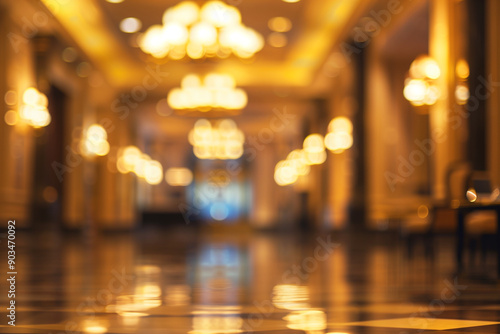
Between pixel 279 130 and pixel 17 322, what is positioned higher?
pixel 279 130

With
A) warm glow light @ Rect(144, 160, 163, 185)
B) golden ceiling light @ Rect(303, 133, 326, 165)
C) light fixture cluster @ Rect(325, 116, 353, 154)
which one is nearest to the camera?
light fixture cluster @ Rect(325, 116, 353, 154)

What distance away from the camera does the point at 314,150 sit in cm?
1944

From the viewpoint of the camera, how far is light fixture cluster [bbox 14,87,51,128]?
11.3m

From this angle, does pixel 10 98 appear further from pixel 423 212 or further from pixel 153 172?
pixel 153 172

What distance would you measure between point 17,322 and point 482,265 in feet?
16.4

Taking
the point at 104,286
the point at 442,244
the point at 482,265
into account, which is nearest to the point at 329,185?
the point at 442,244

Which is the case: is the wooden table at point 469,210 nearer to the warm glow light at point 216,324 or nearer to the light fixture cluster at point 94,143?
the warm glow light at point 216,324

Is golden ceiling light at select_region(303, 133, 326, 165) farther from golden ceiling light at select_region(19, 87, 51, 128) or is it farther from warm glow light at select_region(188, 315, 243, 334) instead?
warm glow light at select_region(188, 315, 243, 334)

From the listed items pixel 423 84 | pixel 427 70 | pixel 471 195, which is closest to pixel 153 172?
pixel 423 84

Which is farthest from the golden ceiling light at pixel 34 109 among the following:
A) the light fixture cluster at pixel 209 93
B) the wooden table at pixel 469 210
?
the wooden table at pixel 469 210

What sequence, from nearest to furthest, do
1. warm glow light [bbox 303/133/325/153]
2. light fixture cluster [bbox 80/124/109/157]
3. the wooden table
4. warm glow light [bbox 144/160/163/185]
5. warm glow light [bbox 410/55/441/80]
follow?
1. the wooden table
2. warm glow light [bbox 410/55/441/80]
3. light fixture cluster [bbox 80/124/109/157]
4. warm glow light [bbox 303/133/325/153]
5. warm glow light [bbox 144/160/163/185]

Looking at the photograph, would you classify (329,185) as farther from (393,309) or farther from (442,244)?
(393,309)

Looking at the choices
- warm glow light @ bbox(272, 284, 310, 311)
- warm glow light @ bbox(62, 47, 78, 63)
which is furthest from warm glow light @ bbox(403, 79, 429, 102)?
warm glow light @ bbox(62, 47, 78, 63)

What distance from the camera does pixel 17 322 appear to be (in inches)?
92.3
